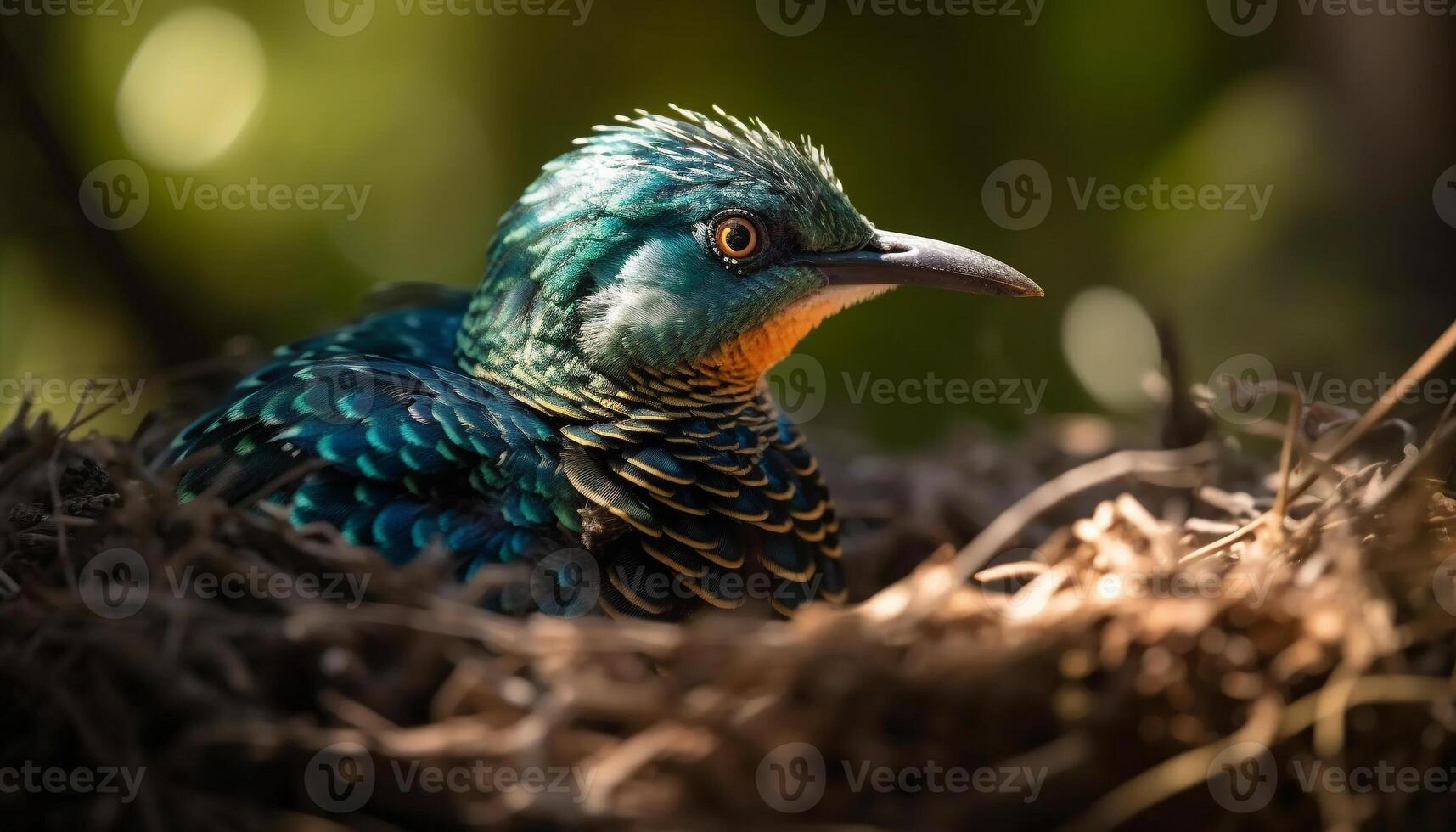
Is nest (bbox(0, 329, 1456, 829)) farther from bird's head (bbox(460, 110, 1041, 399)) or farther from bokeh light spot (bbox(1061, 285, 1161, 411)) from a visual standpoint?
bokeh light spot (bbox(1061, 285, 1161, 411))

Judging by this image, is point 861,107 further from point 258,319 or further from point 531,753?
→ point 531,753

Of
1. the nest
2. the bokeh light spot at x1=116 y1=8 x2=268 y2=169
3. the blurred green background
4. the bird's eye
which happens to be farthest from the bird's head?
the bokeh light spot at x1=116 y1=8 x2=268 y2=169

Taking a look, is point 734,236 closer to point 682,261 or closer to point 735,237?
point 735,237

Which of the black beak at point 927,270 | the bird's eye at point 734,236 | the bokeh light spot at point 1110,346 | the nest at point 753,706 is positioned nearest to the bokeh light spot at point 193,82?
the bird's eye at point 734,236

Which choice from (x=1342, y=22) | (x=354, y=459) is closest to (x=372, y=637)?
(x=354, y=459)

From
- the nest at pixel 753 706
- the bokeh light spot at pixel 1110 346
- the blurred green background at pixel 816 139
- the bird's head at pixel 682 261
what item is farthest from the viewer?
the bokeh light spot at pixel 1110 346

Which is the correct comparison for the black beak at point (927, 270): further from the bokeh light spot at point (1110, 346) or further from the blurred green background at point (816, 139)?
the bokeh light spot at point (1110, 346)

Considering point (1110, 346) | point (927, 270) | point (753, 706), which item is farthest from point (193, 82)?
point (1110, 346)
